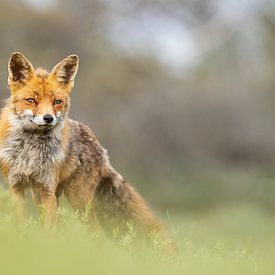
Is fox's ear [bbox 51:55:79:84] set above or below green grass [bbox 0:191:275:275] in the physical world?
above

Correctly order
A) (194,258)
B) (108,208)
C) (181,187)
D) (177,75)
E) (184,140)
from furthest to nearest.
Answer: (177,75)
(184,140)
(181,187)
(108,208)
(194,258)

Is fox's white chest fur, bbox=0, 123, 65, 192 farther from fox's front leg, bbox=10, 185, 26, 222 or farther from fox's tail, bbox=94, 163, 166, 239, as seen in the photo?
fox's tail, bbox=94, 163, 166, 239

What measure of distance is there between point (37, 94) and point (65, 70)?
1.72ft

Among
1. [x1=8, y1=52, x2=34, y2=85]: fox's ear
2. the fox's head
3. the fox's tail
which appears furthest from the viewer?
the fox's tail

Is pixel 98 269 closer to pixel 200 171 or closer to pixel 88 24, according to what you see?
pixel 200 171

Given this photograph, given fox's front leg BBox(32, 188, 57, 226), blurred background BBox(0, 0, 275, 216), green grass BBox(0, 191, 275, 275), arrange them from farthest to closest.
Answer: blurred background BBox(0, 0, 275, 216) < fox's front leg BBox(32, 188, 57, 226) < green grass BBox(0, 191, 275, 275)

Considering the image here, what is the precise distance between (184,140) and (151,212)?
17300mm

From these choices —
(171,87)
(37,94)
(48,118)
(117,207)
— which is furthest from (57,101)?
(171,87)

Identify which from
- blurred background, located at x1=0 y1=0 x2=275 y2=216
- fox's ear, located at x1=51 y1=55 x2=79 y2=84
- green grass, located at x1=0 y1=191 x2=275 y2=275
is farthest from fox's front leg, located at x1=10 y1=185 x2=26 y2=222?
blurred background, located at x1=0 y1=0 x2=275 y2=216

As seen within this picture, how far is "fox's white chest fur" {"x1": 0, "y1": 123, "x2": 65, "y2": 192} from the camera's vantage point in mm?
9352

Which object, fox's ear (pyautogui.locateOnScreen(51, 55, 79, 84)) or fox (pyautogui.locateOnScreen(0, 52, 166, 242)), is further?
fox's ear (pyautogui.locateOnScreen(51, 55, 79, 84))

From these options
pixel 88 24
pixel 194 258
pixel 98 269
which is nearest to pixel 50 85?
pixel 194 258

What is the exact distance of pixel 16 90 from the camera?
9344 millimetres

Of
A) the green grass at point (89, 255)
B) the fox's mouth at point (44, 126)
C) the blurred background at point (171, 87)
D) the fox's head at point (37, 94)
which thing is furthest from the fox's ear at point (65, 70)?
the blurred background at point (171, 87)
